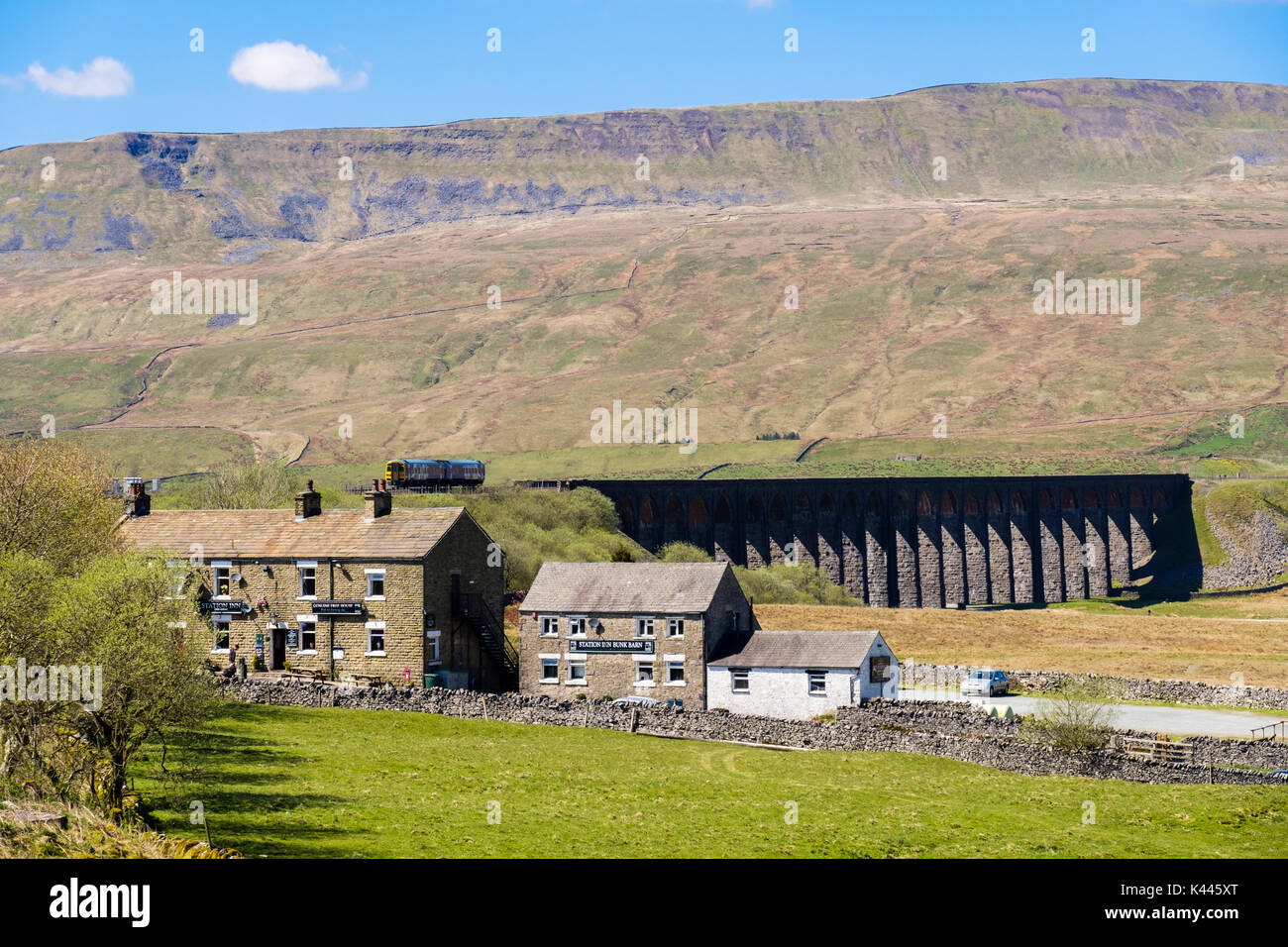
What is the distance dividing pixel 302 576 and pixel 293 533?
108 inches

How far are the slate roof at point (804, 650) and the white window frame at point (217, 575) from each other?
22.7 m

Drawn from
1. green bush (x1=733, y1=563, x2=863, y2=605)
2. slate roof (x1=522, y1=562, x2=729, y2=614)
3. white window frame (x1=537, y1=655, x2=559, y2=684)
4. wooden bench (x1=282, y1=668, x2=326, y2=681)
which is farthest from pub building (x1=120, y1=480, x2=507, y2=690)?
green bush (x1=733, y1=563, x2=863, y2=605)

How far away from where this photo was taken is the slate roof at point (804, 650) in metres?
57.9

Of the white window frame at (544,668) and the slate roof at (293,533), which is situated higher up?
the slate roof at (293,533)

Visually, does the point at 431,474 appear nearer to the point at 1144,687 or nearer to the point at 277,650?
the point at 277,650

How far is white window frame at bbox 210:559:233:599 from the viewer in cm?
6134

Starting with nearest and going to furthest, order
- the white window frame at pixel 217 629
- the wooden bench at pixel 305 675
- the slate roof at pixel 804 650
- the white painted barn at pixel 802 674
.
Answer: the white painted barn at pixel 802 674 < the slate roof at pixel 804 650 < the wooden bench at pixel 305 675 < the white window frame at pixel 217 629

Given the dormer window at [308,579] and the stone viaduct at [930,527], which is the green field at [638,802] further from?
the stone viaduct at [930,527]

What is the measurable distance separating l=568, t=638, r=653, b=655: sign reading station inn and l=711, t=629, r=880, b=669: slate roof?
11.4 feet

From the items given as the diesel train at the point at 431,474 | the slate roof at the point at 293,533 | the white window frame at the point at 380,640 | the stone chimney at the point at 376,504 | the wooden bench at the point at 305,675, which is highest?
the diesel train at the point at 431,474

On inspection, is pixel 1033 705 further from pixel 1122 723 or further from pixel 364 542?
pixel 364 542

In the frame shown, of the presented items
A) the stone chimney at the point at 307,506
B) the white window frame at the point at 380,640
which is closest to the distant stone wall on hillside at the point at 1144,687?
the white window frame at the point at 380,640
